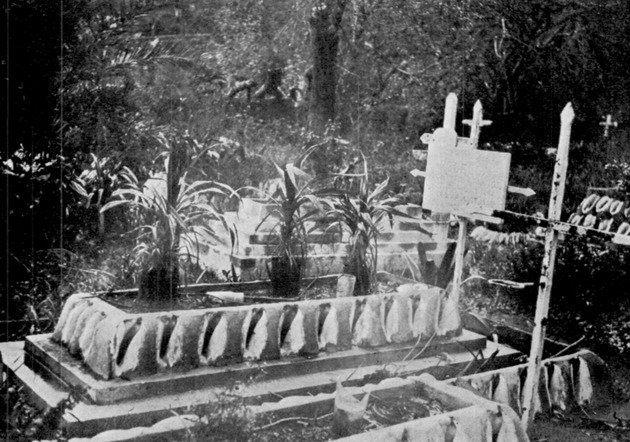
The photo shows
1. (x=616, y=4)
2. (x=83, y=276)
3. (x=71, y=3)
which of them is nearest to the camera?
(x=71, y=3)

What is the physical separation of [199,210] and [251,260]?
1.32 meters

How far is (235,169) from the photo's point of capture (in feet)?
28.0

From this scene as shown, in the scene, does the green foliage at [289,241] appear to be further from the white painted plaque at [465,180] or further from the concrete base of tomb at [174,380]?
the white painted plaque at [465,180]

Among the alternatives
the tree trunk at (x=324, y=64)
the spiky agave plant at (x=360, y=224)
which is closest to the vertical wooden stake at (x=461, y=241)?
the spiky agave plant at (x=360, y=224)

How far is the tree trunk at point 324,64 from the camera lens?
9.82 metres

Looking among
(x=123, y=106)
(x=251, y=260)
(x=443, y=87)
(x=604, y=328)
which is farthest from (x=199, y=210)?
(x=443, y=87)

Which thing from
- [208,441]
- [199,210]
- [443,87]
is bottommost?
[208,441]

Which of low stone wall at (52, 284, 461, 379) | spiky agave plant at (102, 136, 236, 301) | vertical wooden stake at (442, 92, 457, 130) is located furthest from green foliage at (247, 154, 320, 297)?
vertical wooden stake at (442, 92, 457, 130)

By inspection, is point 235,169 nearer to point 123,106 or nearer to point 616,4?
point 123,106

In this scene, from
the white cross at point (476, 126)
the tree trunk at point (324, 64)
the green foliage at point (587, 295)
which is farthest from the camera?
the tree trunk at point (324, 64)

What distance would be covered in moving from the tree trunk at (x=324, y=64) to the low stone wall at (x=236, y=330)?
228 inches

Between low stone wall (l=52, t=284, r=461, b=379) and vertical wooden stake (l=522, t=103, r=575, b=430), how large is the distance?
85 cm

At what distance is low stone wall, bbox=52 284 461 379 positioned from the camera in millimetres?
3461

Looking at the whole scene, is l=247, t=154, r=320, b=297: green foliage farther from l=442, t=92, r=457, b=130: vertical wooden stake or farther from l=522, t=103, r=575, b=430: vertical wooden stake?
l=522, t=103, r=575, b=430: vertical wooden stake
